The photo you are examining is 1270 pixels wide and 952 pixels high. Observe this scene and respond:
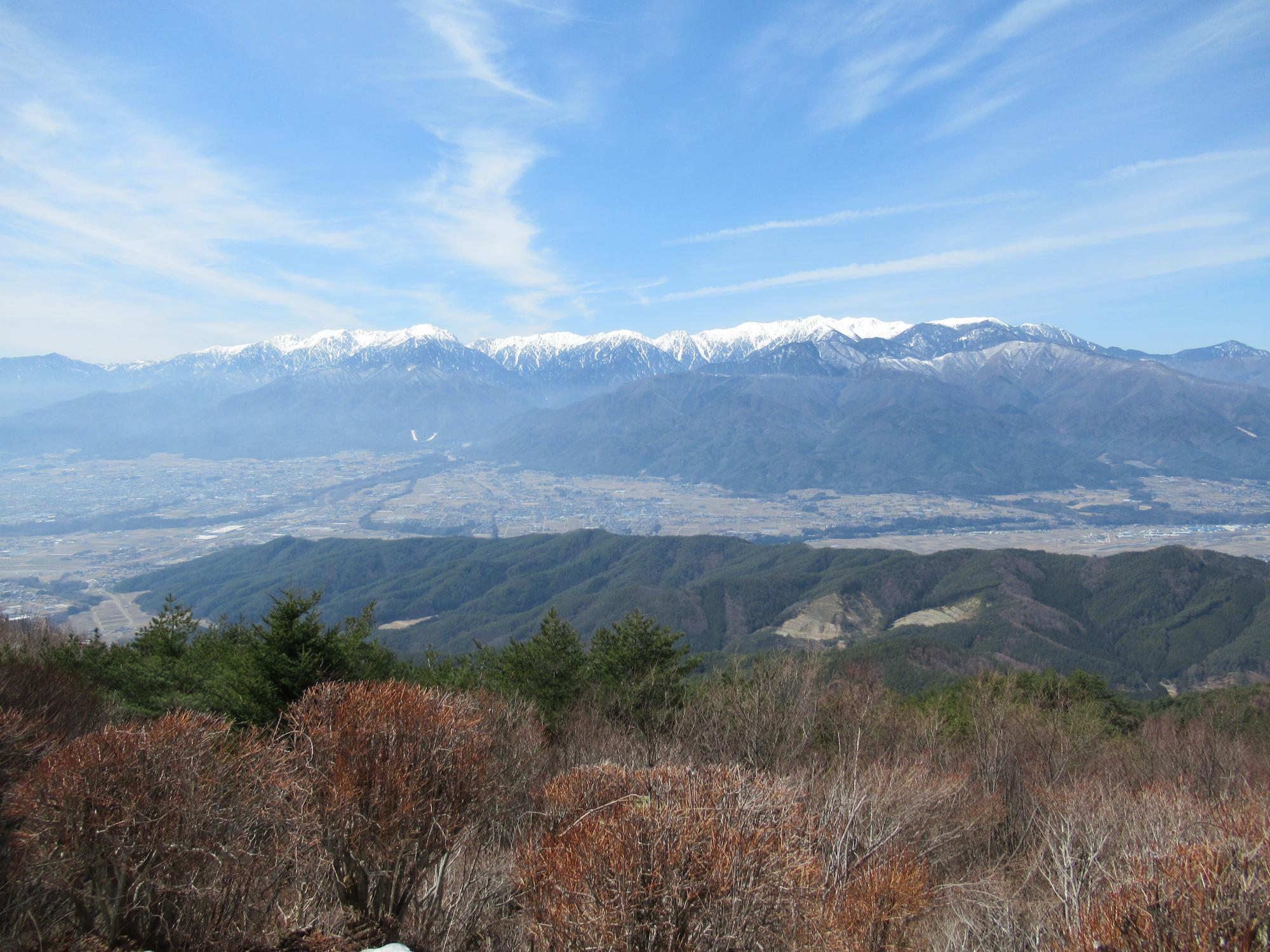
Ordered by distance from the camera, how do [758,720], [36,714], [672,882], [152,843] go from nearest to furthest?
[672,882] < [152,843] < [36,714] < [758,720]

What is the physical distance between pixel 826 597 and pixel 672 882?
474 feet

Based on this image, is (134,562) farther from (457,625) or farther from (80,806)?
(80,806)

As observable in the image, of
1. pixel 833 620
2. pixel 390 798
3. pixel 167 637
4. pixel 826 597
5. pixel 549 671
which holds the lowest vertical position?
pixel 833 620

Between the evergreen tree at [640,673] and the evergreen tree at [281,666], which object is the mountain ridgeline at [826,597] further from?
the evergreen tree at [281,666]

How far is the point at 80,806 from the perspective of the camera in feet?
33.0

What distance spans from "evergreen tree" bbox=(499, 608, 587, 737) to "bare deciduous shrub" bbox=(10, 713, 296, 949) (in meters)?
17.8

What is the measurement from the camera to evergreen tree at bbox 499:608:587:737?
30562mm

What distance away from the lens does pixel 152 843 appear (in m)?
10.2

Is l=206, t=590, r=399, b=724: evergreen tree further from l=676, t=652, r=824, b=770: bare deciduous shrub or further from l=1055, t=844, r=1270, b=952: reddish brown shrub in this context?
l=1055, t=844, r=1270, b=952: reddish brown shrub

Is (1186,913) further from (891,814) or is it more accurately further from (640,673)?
(640,673)

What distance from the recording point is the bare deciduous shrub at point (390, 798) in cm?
1136

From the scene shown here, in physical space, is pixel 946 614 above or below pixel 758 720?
below

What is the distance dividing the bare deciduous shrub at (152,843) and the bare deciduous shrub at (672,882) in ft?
15.0

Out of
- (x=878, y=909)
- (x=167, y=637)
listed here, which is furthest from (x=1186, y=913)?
(x=167, y=637)
